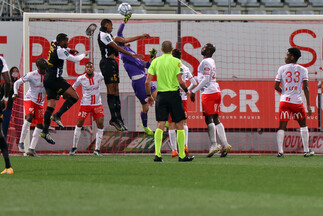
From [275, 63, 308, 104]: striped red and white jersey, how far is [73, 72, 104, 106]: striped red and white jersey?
4401 mm

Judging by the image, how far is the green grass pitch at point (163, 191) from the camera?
5.78 m

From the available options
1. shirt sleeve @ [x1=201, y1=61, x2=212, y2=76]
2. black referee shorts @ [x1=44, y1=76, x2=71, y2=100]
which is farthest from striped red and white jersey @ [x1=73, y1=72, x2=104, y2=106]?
shirt sleeve @ [x1=201, y1=61, x2=212, y2=76]

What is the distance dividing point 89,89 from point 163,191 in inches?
345

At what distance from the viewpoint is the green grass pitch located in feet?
19.0

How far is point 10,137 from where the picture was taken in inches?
674

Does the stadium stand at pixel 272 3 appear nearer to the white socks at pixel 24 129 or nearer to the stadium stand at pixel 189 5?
the stadium stand at pixel 189 5

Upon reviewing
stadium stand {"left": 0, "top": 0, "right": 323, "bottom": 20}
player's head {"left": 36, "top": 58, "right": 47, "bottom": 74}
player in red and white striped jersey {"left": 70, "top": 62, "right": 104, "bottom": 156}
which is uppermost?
stadium stand {"left": 0, "top": 0, "right": 323, "bottom": 20}

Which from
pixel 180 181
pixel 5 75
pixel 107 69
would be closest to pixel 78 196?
pixel 180 181

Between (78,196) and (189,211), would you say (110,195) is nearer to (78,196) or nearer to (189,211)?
(78,196)

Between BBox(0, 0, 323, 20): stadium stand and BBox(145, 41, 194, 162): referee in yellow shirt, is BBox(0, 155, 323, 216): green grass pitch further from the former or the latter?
BBox(0, 0, 323, 20): stadium stand

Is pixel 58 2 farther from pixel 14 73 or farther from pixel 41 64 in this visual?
pixel 41 64

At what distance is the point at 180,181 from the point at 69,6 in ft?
59.0

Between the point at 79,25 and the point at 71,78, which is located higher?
the point at 79,25

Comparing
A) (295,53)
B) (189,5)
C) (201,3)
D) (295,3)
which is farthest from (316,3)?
(295,53)
